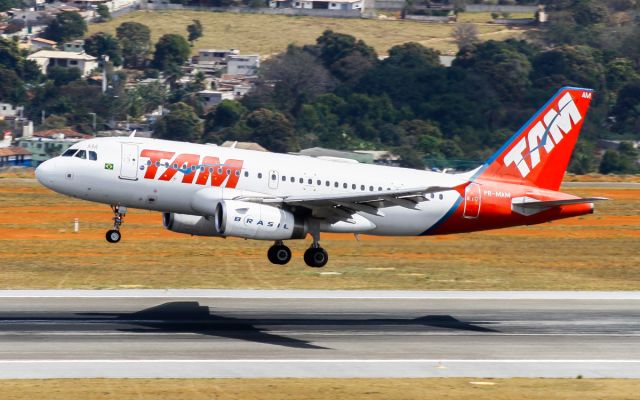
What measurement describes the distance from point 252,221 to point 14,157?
126 metres

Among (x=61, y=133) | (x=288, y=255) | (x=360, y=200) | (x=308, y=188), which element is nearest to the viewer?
(x=360, y=200)

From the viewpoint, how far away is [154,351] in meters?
41.2

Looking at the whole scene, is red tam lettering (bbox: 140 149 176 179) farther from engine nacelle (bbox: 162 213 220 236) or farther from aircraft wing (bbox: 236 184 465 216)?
aircraft wing (bbox: 236 184 465 216)

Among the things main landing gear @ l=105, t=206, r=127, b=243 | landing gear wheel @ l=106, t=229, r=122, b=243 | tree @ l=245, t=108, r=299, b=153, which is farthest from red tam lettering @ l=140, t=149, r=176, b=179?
tree @ l=245, t=108, r=299, b=153

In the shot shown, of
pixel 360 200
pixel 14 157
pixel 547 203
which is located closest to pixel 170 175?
pixel 360 200

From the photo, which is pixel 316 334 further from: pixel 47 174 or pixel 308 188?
pixel 47 174

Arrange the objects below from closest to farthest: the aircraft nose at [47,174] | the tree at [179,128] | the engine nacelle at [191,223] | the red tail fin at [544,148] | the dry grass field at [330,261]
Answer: the aircraft nose at [47,174]
the engine nacelle at [191,223]
the red tail fin at [544,148]
the dry grass field at [330,261]
the tree at [179,128]

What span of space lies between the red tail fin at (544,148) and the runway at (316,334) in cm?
629

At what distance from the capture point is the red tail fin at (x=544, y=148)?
54.7m

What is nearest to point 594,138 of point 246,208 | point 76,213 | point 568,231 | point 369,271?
point 568,231

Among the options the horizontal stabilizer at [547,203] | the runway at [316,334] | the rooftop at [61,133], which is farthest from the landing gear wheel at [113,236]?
the rooftop at [61,133]

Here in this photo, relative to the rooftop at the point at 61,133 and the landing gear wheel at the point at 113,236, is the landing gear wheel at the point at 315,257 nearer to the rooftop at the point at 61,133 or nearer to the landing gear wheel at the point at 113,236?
the landing gear wheel at the point at 113,236

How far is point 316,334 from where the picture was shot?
Result: 4547 centimetres

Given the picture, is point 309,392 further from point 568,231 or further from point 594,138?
point 594,138
